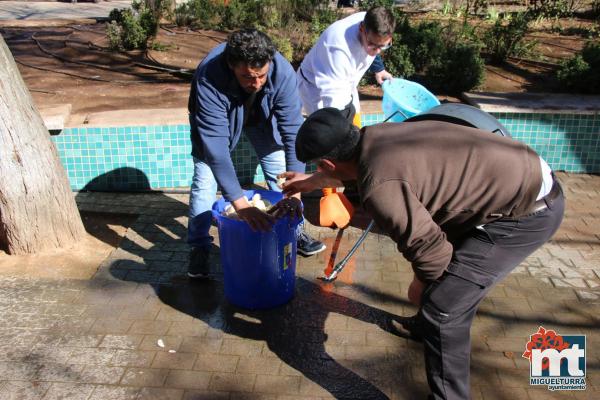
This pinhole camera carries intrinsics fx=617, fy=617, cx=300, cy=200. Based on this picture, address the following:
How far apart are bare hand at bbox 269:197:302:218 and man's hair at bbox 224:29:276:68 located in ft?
2.57

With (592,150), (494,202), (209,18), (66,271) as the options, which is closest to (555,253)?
(592,150)

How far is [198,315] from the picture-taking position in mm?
3793

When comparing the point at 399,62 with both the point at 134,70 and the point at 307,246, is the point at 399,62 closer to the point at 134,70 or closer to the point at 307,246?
the point at 134,70

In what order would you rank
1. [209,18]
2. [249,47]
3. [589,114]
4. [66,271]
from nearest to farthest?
[249,47], [66,271], [589,114], [209,18]

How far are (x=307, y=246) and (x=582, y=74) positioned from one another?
15.2 feet

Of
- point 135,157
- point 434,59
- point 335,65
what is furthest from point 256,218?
point 434,59

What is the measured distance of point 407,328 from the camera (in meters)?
3.64

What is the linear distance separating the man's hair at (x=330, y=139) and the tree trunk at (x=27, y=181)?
2.59 metres

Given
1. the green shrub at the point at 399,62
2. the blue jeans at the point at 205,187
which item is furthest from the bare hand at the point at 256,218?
the green shrub at the point at 399,62

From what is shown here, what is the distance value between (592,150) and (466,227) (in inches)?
162

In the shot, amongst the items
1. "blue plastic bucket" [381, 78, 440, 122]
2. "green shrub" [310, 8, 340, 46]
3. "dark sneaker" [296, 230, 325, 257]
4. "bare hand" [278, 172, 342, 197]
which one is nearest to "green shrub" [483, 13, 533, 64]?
"green shrub" [310, 8, 340, 46]

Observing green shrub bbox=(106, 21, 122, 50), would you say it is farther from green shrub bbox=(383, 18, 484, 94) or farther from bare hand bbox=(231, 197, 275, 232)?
bare hand bbox=(231, 197, 275, 232)

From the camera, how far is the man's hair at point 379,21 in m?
4.24

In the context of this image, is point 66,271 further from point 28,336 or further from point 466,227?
point 466,227
